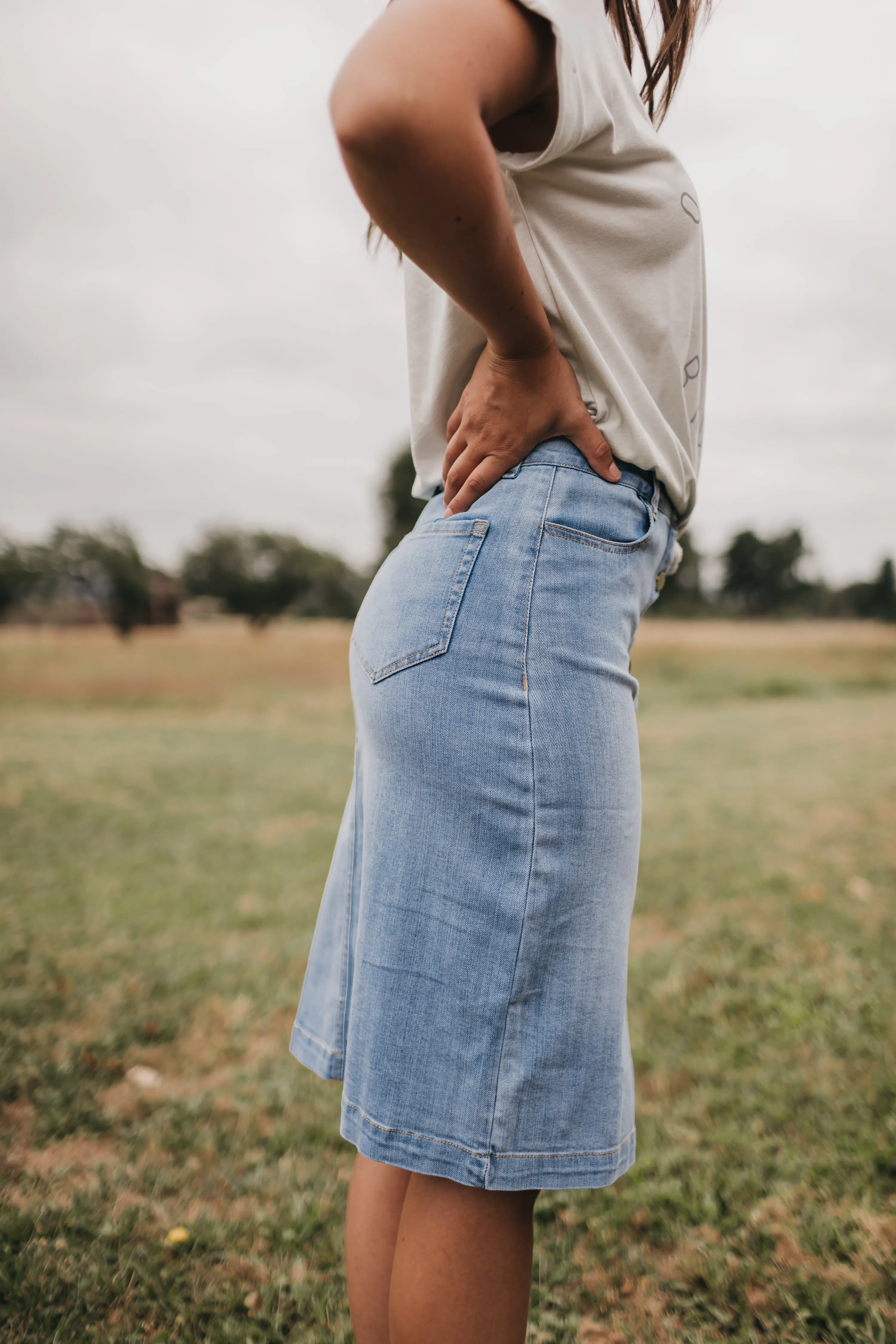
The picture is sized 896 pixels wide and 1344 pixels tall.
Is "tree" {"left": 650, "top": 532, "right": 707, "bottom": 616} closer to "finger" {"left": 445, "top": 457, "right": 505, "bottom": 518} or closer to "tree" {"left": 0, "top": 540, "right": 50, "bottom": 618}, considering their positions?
"tree" {"left": 0, "top": 540, "right": 50, "bottom": 618}

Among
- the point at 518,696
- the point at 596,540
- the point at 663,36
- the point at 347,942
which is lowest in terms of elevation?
the point at 347,942

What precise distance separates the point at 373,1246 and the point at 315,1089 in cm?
135

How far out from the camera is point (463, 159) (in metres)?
0.71

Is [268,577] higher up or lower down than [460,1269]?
higher up

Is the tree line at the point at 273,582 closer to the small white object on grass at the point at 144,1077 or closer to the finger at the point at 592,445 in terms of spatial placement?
the small white object on grass at the point at 144,1077

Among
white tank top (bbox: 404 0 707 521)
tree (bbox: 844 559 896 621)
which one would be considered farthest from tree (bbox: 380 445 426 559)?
white tank top (bbox: 404 0 707 521)

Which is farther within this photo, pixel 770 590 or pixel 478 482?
pixel 770 590

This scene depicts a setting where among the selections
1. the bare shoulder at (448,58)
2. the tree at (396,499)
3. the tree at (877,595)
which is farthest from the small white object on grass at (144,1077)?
the tree at (877,595)

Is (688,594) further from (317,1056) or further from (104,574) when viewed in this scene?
(317,1056)

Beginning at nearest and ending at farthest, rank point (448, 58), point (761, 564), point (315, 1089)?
point (448, 58), point (315, 1089), point (761, 564)

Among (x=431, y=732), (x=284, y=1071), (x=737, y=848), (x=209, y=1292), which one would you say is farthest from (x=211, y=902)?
(x=431, y=732)

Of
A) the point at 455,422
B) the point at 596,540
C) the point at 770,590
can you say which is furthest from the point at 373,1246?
the point at 770,590

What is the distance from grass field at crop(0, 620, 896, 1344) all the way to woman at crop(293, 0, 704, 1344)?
93 cm

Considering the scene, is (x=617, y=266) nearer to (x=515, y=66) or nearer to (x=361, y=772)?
(x=515, y=66)
